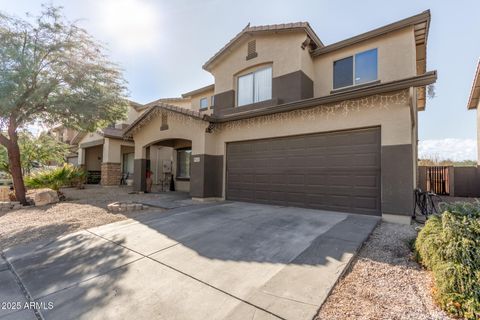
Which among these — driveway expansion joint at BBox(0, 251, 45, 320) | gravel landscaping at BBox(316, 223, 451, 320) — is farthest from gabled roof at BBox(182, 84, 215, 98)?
gravel landscaping at BBox(316, 223, 451, 320)

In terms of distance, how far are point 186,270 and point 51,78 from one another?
32.8 ft

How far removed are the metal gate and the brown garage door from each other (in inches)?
335

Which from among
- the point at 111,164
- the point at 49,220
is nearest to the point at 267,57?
the point at 49,220

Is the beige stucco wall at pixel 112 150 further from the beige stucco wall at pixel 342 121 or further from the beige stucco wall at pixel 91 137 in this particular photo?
the beige stucco wall at pixel 342 121

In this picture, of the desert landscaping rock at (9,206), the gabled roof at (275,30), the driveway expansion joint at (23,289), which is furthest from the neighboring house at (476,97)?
the desert landscaping rock at (9,206)

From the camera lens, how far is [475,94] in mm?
13594

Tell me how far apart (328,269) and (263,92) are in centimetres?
797

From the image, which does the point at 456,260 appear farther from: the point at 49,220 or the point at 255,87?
the point at 49,220

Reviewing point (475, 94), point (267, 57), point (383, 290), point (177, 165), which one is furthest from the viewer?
point (177, 165)

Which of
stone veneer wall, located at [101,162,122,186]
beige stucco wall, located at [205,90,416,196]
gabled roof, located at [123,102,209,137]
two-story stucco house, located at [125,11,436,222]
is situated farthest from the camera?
stone veneer wall, located at [101,162,122,186]

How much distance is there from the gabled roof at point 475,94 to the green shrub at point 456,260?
12837 millimetres

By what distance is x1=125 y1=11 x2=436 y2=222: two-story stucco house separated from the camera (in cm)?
606

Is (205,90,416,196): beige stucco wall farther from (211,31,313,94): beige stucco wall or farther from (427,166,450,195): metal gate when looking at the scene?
(427,166,450,195): metal gate

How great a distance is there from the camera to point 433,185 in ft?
39.2
